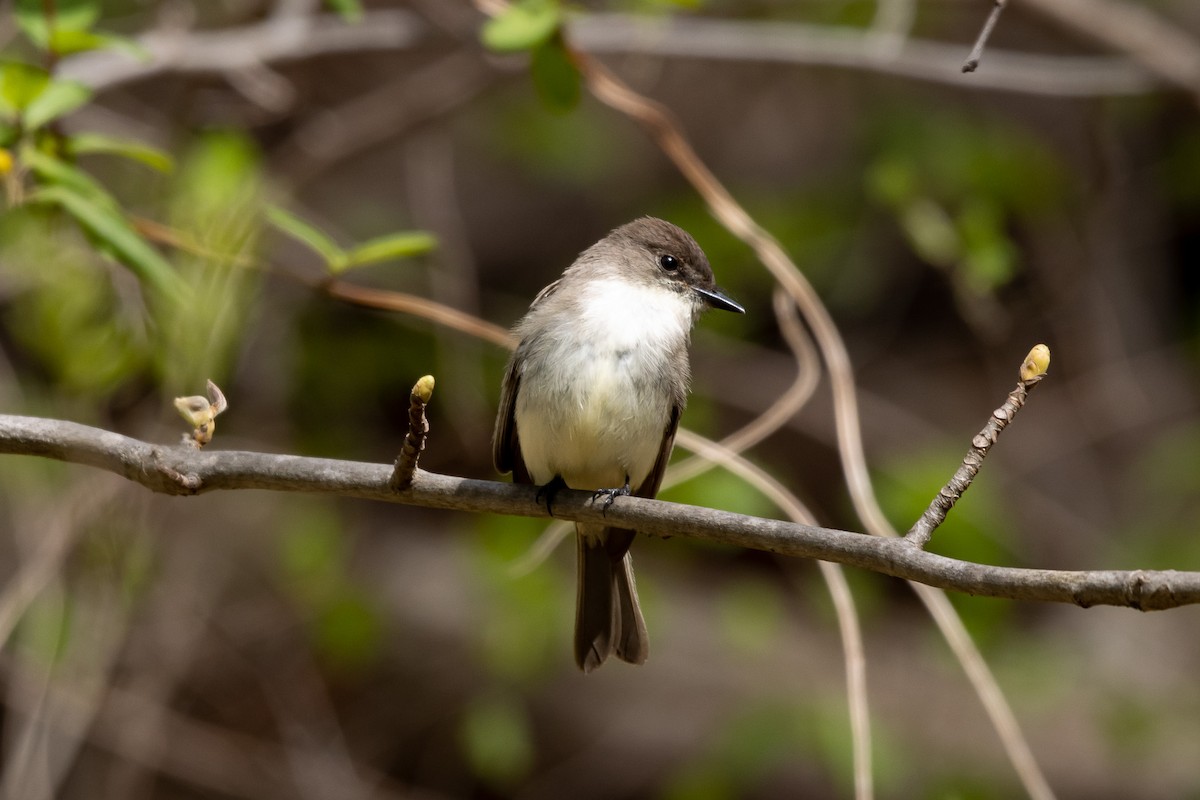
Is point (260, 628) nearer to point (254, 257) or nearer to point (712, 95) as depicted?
point (254, 257)

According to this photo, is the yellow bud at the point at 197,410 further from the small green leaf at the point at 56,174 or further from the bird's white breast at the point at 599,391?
the bird's white breast at the point at 599,391

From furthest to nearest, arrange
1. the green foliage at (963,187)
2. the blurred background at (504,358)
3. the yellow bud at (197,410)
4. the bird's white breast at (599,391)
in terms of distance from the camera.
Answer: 1. the green foliage at (963,187)
2. the blurred background at (504,358)
3. the bird's white breast at (599,391)
4. the yellow bud at (197,410)

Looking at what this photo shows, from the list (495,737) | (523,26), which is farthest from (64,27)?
(495,737)

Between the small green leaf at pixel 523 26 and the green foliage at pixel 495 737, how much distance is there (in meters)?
2.62

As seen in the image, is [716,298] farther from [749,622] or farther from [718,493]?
[749,622]

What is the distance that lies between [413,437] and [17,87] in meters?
1.50

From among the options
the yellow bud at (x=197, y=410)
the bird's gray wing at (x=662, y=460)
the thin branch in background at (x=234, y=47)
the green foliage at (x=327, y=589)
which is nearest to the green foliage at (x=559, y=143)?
the thin branch in background at (x=234, y=47)

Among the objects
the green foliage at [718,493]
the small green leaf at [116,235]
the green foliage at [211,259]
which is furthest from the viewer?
the green foliage at [718,493]

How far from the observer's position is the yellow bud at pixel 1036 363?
2.05 m

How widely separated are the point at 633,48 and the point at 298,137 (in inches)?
70.1

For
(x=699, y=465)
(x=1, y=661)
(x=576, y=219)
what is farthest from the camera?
(x=576, y=219)

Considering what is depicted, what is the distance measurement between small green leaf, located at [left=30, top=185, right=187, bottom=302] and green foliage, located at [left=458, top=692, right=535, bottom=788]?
2370 mm

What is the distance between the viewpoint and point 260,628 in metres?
5.50

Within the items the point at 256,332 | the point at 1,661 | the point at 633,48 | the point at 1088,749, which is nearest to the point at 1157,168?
the point at 1088,749
